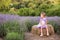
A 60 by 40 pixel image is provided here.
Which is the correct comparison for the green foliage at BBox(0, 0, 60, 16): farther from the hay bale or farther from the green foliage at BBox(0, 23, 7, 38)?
the green foliage at BBox(0, 23, 7, 38)

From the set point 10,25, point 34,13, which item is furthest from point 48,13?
point 10,25

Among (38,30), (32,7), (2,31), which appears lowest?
(32,7)

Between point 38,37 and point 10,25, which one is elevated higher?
point 10,25

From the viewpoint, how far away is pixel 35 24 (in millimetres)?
9797

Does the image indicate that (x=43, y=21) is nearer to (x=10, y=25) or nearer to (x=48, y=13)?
(x=10, y=25)

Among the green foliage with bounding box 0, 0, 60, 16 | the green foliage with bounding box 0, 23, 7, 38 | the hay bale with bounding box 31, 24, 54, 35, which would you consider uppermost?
the green foliage with bounding box 0, 23, 7, 38

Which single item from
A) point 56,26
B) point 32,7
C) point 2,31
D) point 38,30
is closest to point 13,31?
point 2,31

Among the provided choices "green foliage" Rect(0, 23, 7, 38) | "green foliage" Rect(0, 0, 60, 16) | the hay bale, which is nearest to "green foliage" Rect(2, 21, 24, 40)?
"green foliage" Rect(0, 23, 7, 38)

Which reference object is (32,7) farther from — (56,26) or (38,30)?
(38,30)

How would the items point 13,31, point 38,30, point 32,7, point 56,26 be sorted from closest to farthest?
point 13,31, point 38,30, point 56,26, point 32,7

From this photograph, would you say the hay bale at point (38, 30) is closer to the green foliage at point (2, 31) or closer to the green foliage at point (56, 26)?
the green foliage at point (56, 26)

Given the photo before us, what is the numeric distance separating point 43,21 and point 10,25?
1.45 m

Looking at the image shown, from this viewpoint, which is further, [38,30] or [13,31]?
[38,30]

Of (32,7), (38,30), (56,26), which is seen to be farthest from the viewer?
(32,7)
